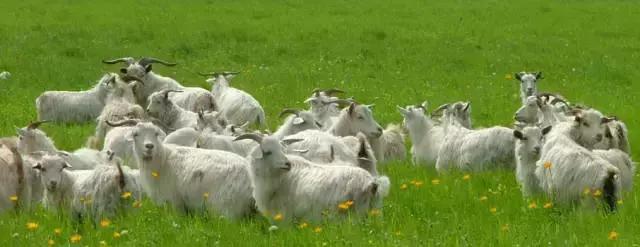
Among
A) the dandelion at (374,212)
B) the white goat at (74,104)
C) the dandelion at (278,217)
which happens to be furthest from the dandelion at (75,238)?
the white goat at (74,104)

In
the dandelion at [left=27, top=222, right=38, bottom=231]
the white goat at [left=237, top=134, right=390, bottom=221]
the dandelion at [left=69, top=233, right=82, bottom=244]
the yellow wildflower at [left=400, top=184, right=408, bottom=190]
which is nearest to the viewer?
the dandelion at [left=69, top=233, right=82, bottom=244]

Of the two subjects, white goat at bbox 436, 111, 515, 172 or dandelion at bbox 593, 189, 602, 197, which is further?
white goat at bbox 436, 111, 515, 172

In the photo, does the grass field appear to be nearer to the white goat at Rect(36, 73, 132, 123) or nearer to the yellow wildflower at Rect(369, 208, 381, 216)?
the yellow wildflower at Rect(369, 208, 381, 216)

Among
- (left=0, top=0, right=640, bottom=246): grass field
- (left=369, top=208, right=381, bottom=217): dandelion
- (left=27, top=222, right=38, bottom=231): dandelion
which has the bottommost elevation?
(left=0, top=0, right=640, bottom=246): grass field

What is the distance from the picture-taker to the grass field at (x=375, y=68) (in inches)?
331

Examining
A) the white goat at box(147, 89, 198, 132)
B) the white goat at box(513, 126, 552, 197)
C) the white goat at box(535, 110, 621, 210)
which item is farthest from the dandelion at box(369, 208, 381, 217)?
the white goat at box(147, 89, 198, 132)

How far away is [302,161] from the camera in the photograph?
364 inches

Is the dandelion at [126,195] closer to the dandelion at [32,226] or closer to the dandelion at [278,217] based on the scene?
the dandelion at [32,226]

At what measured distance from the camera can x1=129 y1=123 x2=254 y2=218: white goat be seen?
9312 mm

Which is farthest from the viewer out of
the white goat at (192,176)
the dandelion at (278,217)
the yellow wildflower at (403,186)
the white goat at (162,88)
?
the white goat at (162,88)

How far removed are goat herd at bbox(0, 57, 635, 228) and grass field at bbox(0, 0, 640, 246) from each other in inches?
9.6

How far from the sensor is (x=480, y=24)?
33.8 metres

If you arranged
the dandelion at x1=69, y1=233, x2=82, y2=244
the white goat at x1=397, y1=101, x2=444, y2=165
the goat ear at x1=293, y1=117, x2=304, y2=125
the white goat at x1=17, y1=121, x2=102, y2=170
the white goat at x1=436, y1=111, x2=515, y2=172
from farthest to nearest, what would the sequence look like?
the white goat at x1=397, y1=101, x2=444, y2=165
the goat ear at x1=293, y1=117, x2=304, y2=125
the white goat at x1=436, y1=111, x2=515, y2=172
the white goat at x1=17, y1=121, x2=102, y2=170
the dandelion at x1=69, y1=233, x2=82, y2=244

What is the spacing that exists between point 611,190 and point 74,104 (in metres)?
11.4
